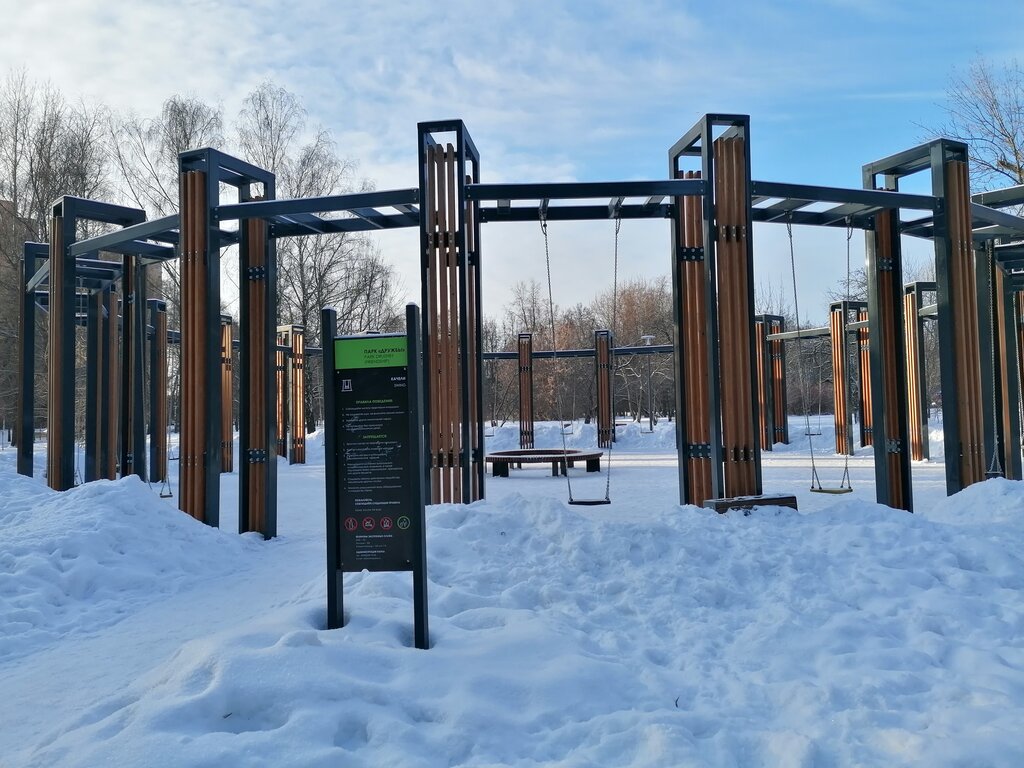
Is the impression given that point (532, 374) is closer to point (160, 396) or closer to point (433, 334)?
point (160, 396)

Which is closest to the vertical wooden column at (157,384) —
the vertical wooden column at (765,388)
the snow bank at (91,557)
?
the snow bank at (91,557)

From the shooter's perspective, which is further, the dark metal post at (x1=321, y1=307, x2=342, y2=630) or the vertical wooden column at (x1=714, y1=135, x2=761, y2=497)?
the vertical wooden column at (x1=714, y1=135, x2=761, y2=497)

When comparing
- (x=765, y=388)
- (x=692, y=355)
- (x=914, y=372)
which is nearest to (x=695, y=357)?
(x=692, y=355)

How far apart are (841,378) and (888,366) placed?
43.2 ft

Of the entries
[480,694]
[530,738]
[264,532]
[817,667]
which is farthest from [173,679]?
[264,532]

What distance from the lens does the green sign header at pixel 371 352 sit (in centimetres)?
461

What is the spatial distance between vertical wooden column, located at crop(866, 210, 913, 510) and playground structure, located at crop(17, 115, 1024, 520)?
2 centimetres

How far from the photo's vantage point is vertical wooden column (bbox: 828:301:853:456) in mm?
21391

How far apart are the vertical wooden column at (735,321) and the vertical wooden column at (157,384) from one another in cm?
1318

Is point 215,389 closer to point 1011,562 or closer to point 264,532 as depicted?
point 264,532

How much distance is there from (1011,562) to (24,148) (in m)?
30.3

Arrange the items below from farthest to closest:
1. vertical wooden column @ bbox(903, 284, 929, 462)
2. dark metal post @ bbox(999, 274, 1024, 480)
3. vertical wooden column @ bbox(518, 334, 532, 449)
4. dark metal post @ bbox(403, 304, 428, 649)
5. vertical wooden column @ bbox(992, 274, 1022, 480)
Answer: vertical wooden column @ bbox(518, 334, 532, 449) → vertical wooden column @ bbox(903, 284, 929, 462) → dark metal post @ bbox(999, 274, 1024, 480) → vertical wooden column @ bbox(992, 274, 1022, 480) → dark metal post @ bbox(403, 304, 428, 649)

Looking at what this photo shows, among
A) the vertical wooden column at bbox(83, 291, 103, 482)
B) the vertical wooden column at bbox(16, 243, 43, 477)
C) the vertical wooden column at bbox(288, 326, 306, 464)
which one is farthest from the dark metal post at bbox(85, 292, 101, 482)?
the vertical wooden column at bbox(288, 326, 306, 464)

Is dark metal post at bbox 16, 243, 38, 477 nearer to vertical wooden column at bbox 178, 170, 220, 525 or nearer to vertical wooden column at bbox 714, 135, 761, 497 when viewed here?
vertical wooden column at bbox 178, 170, 220, 525
